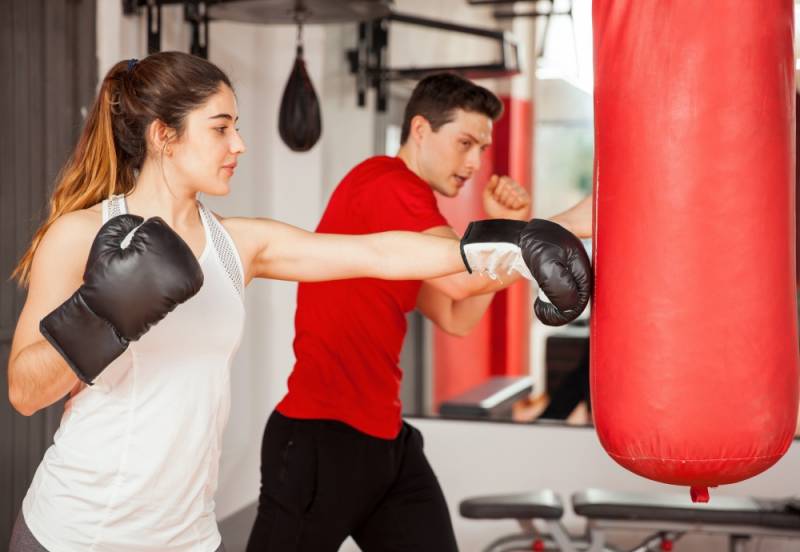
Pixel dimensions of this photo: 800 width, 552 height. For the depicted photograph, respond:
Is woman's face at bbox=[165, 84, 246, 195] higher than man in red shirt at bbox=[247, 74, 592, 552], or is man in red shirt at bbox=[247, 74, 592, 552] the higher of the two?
woman's face at bbox=[165, 84, 246, 195]

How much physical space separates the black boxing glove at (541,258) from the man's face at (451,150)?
0.82 meters

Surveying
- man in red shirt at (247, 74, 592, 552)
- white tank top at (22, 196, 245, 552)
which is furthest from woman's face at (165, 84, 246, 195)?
man in red shirt at (247, 74, 592, 552)

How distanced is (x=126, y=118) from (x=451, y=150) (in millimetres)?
994

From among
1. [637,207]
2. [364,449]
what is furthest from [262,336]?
[637,207]

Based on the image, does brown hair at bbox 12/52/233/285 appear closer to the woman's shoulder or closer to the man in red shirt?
the woman's shoulder

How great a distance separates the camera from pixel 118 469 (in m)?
1.56

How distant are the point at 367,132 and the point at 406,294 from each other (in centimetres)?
213

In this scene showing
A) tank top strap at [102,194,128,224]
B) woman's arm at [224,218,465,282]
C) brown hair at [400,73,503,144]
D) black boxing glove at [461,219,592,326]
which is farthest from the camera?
brown hair at [400,73,503,144]

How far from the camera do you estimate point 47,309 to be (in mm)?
1500

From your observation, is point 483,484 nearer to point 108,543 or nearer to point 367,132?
point 367,132

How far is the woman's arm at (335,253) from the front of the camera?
177cm

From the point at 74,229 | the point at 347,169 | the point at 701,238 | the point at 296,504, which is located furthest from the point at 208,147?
the point at 347,169

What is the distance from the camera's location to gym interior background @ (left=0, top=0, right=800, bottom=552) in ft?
9.23

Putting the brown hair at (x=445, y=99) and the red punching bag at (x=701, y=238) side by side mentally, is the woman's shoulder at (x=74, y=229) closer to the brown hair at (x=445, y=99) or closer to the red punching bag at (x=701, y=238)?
the red punching bag at (x=701, y=238)
